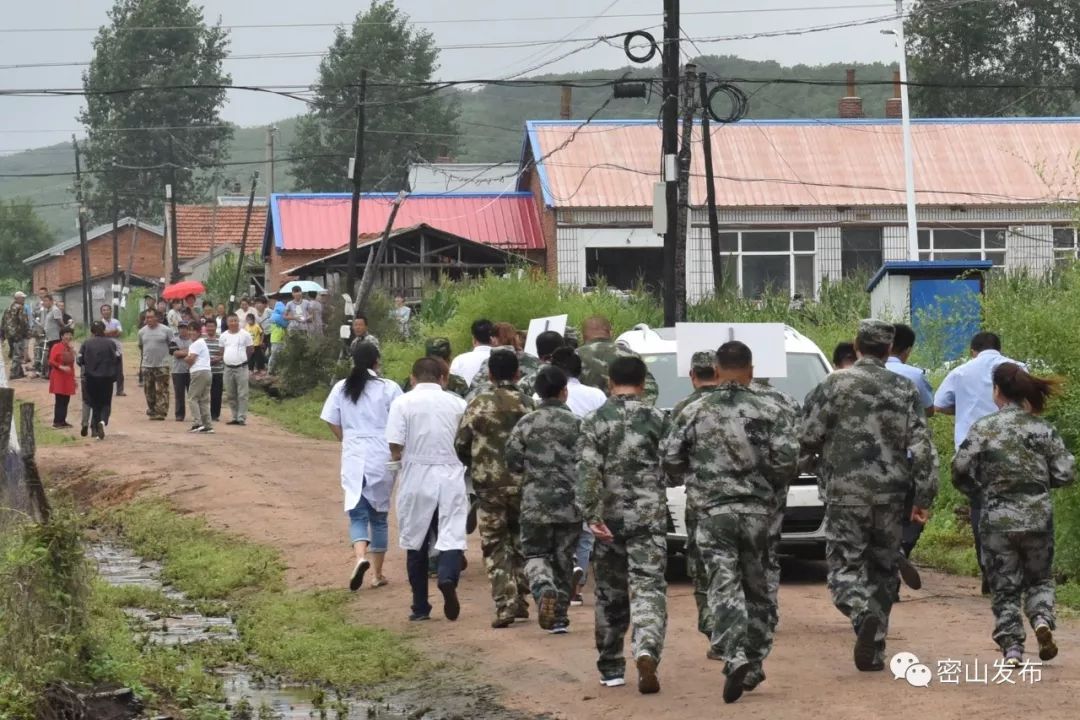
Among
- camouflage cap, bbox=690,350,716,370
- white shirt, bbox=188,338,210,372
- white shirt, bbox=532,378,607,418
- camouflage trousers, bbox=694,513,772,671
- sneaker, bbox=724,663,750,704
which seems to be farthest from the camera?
white shirt, bbox=188,338,210,372

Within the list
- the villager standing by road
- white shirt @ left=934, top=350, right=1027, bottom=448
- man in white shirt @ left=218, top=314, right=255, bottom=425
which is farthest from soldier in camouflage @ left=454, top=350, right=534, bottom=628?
the villager standing by road

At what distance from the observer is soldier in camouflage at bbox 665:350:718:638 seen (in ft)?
32.5

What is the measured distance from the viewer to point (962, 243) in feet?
166

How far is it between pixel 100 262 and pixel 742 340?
280 feet

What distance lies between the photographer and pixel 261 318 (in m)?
39.8

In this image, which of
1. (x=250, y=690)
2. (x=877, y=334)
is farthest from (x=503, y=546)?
(x=877, y=334)

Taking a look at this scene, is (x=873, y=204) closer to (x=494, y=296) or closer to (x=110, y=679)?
(x=494, y=296)

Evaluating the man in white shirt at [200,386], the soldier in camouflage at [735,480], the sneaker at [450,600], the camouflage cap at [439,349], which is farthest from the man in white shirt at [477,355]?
the man in white shirt at [200,386]

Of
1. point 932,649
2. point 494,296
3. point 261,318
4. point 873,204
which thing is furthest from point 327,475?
A: point 873,204

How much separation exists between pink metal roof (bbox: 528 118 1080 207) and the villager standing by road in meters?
20.7

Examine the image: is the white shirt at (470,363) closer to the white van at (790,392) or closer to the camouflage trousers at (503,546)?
the white van at (790,392)

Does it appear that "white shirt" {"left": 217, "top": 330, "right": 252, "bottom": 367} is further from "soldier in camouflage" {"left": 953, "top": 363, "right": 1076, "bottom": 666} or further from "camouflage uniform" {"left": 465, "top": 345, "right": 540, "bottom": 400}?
"soldier in camouflage" {"left": 953, "top": 363, "right": 1076, "bottom": 666}

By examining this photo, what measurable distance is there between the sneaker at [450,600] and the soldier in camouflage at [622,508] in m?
2.55

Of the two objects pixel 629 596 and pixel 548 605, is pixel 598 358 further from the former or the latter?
pixel 629 596
